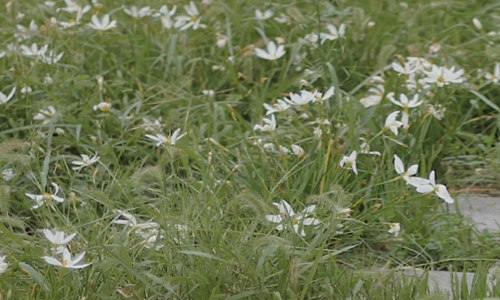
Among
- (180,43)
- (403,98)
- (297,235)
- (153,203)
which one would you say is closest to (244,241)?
(297,235)

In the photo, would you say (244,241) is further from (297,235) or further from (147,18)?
(147,18)

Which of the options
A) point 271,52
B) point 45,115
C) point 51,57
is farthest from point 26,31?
point 271,52

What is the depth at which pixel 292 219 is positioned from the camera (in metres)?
2.86

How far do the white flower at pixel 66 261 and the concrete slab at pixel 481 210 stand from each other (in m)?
1.16

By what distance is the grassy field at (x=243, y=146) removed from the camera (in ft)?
9.02

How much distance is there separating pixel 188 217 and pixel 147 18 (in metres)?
1.72

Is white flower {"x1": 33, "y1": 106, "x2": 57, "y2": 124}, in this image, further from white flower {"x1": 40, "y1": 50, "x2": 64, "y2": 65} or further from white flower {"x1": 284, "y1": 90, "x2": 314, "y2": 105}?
white flower {"x1": 284, "y1": 90, "x2": 314, "y2": 105}

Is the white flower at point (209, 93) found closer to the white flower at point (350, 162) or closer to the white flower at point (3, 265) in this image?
the white flower at point (350, 162)

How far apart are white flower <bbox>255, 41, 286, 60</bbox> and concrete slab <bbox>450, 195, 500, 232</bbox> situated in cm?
94

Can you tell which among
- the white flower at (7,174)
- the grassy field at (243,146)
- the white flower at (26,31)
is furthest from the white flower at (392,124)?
the white flower at (26,31)

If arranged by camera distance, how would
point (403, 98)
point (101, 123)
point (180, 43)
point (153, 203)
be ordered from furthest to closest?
point (180, 43)
point (101, 123)
point (403, 98)
point (153, 203)

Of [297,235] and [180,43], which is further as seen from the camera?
[180,43]

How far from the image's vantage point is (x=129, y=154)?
3.70 meters

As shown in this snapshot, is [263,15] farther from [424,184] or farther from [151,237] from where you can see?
[151,237]
